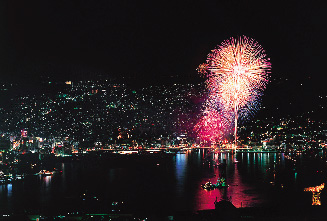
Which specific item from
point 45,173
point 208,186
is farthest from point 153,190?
point 45,173

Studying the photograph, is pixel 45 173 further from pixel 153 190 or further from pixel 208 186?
pixel 208 186

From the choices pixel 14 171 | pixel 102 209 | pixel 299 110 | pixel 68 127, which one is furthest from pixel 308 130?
pixel 102 209

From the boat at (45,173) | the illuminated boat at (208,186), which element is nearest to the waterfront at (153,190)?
the illuminated boat at (208,186)

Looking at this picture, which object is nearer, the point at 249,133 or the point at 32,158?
the point at 32,158

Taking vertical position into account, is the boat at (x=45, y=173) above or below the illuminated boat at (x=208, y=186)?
below

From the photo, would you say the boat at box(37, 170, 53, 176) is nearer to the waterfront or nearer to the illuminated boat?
the waterfront

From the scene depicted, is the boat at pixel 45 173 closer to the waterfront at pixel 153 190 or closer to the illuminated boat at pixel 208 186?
the waterfront at pixel 153 190

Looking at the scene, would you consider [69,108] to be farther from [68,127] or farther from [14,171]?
[14,171]

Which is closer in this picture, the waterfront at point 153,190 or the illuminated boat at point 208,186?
the waterfront at point 153,190
